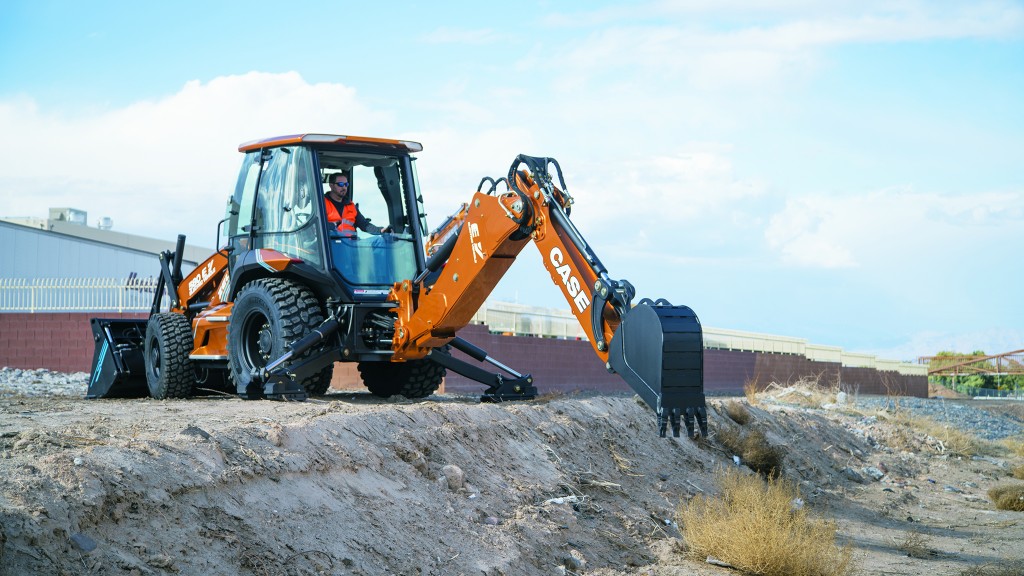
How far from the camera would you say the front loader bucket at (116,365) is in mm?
15336

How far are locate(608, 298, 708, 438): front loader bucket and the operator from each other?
5.49 m

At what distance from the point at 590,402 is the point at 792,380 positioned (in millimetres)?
27000

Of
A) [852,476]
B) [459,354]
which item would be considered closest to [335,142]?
[852,476]

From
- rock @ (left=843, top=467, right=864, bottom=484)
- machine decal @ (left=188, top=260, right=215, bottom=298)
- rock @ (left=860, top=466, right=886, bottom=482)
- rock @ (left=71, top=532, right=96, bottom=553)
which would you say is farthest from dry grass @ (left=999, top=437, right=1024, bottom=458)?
rock @ (left=71, top=532, right=96, bottom=553)

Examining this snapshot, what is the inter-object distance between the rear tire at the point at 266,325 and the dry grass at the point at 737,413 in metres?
6.60

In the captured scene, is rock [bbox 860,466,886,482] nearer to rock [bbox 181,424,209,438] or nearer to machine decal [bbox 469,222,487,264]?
machine decal [bbox 469,222,487,264]

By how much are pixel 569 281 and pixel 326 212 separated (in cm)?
430

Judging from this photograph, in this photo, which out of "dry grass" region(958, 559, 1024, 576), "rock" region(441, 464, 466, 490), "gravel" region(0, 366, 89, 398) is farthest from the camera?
"gravel" region(0, 366, 89, 398)

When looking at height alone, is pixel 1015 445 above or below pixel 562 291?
below

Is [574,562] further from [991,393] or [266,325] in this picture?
[991,393]

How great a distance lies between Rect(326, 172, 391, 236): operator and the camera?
44.1 ft

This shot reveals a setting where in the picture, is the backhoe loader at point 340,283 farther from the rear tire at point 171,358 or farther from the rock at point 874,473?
the rock at point 874,473

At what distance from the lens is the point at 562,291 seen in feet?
33.6

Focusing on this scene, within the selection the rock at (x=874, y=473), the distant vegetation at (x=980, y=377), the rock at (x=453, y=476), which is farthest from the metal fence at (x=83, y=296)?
the distant vegetation at (x=980, y=377)
